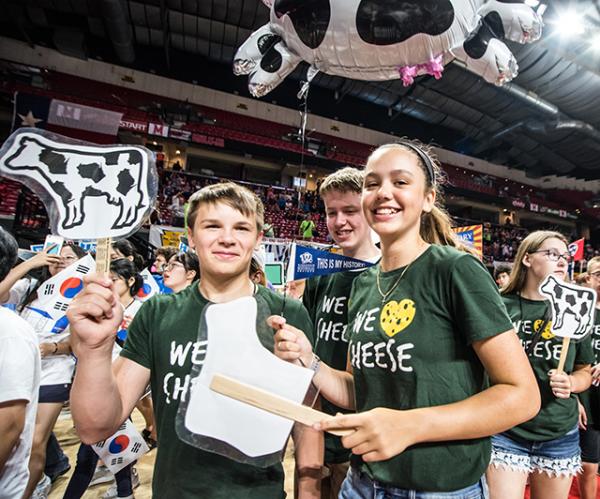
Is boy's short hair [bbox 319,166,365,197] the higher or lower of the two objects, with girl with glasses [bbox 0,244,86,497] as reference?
higher

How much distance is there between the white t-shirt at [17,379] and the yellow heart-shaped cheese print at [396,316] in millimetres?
1089

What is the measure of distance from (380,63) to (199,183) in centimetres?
1390

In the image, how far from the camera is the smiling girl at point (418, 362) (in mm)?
742

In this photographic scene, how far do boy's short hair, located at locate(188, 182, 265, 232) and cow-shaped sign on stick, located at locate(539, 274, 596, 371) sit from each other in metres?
1.50

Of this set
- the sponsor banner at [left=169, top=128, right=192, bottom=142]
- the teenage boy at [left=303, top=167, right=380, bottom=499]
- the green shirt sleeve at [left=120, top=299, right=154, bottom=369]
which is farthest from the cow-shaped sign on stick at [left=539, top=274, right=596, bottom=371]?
the sponsor banner at [left=169, top=128, right=192, bottom=142]

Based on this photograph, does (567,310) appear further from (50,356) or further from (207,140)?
(207,140)

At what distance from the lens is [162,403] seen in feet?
3.23

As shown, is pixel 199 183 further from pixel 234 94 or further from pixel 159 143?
pixel 234 94

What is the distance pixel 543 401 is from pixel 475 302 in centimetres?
126

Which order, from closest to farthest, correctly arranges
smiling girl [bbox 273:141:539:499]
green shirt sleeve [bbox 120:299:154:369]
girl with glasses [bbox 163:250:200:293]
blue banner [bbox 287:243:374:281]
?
smiling girl [bbox 273:141:539:499], green shirt sleeve [bbox 120:299:154:369], blue banner [bbox 287:243:374:281], girl with glasses [bbox 163:250:200:293]

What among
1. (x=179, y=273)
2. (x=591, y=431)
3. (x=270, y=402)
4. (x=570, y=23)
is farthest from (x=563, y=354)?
(x=570, y=23)

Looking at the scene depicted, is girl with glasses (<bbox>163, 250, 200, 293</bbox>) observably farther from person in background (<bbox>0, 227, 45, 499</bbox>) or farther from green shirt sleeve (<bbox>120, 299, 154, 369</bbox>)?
green shirt sleeve (<bbox>120, 299, 154, 369</bbox>)

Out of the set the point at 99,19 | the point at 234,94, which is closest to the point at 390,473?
the point at 99,19

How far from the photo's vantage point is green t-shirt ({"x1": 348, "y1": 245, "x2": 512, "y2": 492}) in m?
0.82
